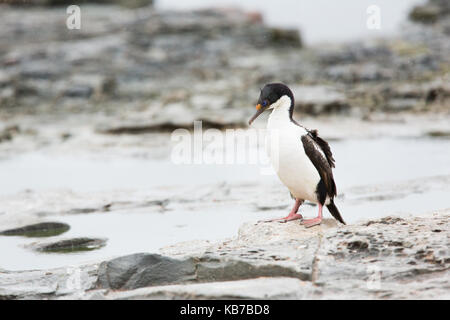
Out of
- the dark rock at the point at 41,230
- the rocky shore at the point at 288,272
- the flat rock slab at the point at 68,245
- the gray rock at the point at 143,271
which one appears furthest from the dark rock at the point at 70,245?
the gray rock at the point at 143,271

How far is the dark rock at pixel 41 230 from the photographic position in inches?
293

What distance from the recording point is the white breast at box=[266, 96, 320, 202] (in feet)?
20.4

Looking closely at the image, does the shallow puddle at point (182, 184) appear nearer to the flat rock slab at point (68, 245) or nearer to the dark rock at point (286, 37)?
the flat rock slab at point (68, 245)

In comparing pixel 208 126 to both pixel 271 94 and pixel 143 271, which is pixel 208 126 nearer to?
pixel 271 94

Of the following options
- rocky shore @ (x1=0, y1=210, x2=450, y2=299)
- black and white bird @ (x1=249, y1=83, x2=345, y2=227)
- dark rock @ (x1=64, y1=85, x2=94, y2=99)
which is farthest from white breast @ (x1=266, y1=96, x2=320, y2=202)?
dark rock @ (x1=64, y1=85, x2=94, y2=99)

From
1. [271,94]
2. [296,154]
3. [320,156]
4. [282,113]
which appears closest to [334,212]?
[320,156]

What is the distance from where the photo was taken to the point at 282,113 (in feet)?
20.9

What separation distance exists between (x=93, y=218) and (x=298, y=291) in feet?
14.1

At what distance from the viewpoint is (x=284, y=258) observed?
16.4ft

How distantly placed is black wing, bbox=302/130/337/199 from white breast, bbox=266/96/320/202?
4cm

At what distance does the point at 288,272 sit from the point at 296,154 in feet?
5.46

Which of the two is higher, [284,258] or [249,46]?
[249,46]

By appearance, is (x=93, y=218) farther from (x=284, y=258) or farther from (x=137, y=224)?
(x=284, y=258)

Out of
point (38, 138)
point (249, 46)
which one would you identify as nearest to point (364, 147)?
point (38, 138)
